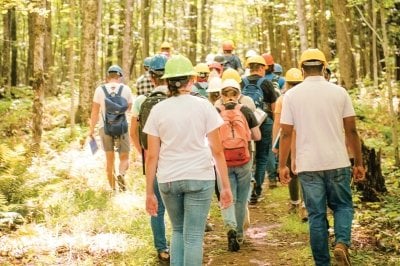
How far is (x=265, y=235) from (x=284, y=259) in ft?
3.75

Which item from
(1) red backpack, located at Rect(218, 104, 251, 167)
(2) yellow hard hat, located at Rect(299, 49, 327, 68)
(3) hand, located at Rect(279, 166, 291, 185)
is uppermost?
(2) yellow hard hat, located at Rect(299, 49, 327, 68)

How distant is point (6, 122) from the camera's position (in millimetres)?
16734

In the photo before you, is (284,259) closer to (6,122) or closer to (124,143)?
(124,143)

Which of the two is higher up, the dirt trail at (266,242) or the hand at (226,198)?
the hand at (226,198)

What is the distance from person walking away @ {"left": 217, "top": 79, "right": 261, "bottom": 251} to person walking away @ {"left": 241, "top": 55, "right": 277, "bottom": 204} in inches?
83.4

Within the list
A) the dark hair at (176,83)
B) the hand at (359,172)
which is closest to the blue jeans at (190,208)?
the dark hair at (176,83)

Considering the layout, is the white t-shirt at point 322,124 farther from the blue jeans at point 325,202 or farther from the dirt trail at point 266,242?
the dirt trail at point 266,242

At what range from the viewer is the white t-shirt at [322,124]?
5094 mm

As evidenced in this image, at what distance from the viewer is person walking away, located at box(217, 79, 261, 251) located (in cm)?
646

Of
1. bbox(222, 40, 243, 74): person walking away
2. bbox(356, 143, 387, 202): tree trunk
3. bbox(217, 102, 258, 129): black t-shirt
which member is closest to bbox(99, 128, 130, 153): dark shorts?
bbox(217, 102, 258, 129): black t-shirt

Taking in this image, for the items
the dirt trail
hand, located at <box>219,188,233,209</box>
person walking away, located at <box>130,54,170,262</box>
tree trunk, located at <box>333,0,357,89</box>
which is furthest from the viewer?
tree trunk, located at <box>333,0,357,89</box>

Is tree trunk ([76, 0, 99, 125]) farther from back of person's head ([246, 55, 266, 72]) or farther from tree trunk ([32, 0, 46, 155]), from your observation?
back of person's head ([246, 55, 266, 72])

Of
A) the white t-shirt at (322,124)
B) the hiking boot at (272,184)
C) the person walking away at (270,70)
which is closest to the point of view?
the white t-shirt at (322,124)

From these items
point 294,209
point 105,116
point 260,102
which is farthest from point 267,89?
point 105,116
